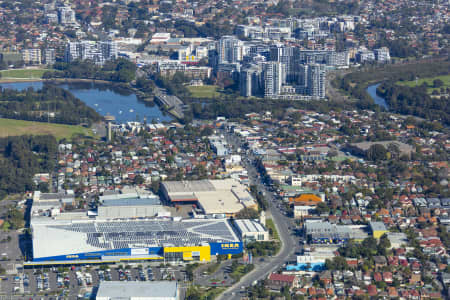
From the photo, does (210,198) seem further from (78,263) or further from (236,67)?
(236,67)

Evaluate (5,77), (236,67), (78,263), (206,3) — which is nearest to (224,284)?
(78,263)

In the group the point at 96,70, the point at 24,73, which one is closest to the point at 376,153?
the point at 96,70

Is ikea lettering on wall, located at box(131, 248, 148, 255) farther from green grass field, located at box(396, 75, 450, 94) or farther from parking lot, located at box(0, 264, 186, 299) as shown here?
green grass field, located at box(396, 75, 450, 94)

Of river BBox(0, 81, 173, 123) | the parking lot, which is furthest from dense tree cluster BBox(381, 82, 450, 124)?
the parking lot

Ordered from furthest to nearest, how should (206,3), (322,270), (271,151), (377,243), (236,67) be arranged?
(206,3)
(236,67)
(271,151)
(377,243)
(322,270)

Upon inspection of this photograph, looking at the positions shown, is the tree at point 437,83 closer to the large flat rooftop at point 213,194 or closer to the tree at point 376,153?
the tree at point 376,153

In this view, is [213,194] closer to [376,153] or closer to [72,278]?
[72,278]

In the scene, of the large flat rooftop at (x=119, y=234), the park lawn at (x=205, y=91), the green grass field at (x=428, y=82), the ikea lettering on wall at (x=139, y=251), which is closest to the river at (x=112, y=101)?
the park lawn at (x=205, y=91)
